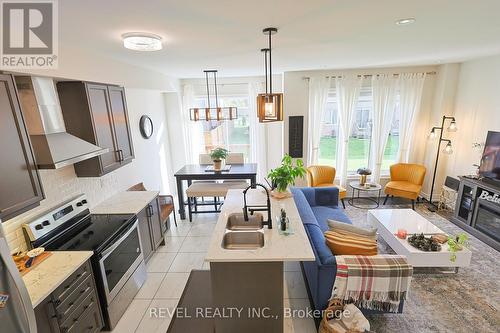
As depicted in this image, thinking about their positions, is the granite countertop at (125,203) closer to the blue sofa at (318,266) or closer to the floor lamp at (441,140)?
the blue sofa at (318,266)

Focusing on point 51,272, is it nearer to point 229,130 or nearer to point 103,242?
point 103,242

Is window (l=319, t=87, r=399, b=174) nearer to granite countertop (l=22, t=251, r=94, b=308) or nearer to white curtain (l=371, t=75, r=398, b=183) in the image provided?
white curtain (l=371, t=75, r=398, b=183)

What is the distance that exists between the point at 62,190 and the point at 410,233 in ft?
14.4

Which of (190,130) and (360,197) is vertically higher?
(190,130)

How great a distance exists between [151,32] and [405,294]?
321cm

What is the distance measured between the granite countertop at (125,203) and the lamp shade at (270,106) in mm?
1958

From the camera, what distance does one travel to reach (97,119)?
2.83 metres

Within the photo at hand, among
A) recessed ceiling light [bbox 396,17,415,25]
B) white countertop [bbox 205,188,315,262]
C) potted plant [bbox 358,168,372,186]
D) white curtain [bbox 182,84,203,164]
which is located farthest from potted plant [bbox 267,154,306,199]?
white curtain [bbox 182,84,203,164]

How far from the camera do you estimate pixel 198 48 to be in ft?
9.15

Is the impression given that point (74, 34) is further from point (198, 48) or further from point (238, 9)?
point (238, 9)

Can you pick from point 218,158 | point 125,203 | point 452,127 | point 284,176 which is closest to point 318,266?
Answer: point 284,176

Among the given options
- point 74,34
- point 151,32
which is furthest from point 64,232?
point 151,32

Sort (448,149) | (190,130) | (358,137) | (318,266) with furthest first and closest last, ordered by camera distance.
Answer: (190,130) < (358,137) < (448,149) < (318,266)

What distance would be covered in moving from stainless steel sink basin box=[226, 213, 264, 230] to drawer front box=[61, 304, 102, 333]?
143 cm
